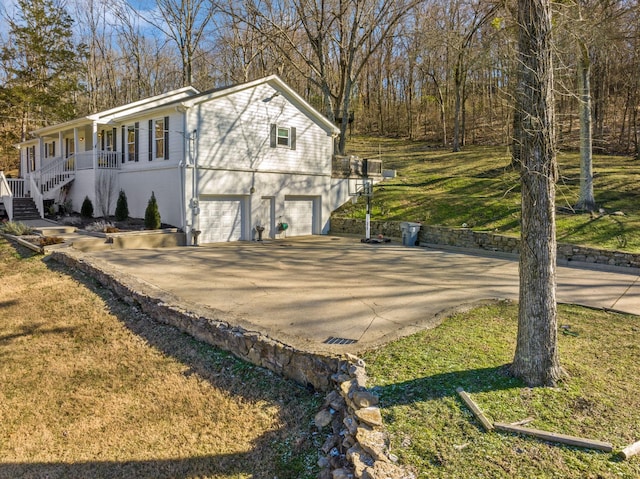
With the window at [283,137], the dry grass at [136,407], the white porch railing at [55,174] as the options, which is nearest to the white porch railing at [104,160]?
the white porch railing at [55,174]

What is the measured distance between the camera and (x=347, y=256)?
44.6 feet

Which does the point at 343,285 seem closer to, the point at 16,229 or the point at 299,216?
the point at 299,216

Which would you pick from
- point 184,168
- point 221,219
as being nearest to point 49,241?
point 184,168

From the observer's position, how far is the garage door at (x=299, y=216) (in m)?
19.1

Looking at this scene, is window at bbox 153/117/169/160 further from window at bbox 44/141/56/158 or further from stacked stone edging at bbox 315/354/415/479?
stacked stone edging at bbox 315/354/415/479

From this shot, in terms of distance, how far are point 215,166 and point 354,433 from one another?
1364 cm

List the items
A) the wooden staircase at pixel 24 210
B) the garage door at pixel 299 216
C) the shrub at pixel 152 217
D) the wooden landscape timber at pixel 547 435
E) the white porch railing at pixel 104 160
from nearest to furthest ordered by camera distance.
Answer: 1. the wooden landscape timber at pixel 547 435
2. the shrub at pixel 152 217
3. the wooden staircase at pixel 24 210
4. the white porch railing at pixel 104 160
5. the garage door at pixel 299 216

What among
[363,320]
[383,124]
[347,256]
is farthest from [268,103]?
[383,124]

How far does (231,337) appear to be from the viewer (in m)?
6.03

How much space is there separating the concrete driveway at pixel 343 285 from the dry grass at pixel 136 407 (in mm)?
892

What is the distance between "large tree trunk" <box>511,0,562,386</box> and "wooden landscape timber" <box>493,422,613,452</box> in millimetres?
845

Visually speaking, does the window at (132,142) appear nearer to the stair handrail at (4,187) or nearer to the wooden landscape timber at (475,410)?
the stair handrail at (4,187)

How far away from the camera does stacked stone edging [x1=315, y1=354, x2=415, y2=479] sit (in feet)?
10.6

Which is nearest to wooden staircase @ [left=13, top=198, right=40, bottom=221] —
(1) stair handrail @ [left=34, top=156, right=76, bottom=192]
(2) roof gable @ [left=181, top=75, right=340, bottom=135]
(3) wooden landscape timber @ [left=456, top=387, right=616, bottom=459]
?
(1) stair handrail @ [left=34, top=156, right=76, bottom=192]
